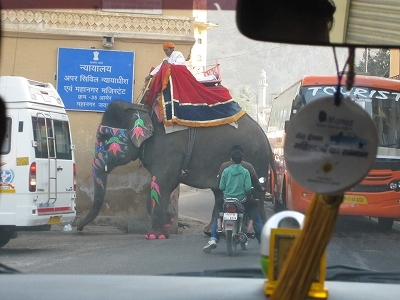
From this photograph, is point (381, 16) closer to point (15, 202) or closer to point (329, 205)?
point (329, 205)

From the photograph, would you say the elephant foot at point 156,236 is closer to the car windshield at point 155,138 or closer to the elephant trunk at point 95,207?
the car windshield at point 155,138

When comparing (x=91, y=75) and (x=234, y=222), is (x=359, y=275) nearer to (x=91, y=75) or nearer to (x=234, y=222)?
(x=91, y=75)

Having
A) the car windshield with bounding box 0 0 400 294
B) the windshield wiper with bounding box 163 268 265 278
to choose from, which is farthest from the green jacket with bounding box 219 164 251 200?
the windshield wiper with bounding box 163 268 265 278

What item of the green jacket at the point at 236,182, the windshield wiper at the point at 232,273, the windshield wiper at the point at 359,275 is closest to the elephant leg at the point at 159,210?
the green jacket at the point at 236,182

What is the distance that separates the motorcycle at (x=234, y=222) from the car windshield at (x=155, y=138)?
0.19 ft

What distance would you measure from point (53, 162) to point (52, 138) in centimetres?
31

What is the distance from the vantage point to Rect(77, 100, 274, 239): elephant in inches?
441

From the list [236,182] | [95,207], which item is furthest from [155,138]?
[236,182]

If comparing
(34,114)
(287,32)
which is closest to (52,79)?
(34,114)

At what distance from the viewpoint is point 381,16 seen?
1733mm

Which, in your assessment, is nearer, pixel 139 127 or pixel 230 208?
pixel 230 208

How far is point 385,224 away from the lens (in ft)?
23.9

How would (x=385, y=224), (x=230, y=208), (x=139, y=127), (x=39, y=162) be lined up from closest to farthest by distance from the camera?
(x=385, y=224)
(x=230, y=208)
(x=39, y=162)
(x=139, y=127)

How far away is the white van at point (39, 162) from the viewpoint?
26.3 feet
